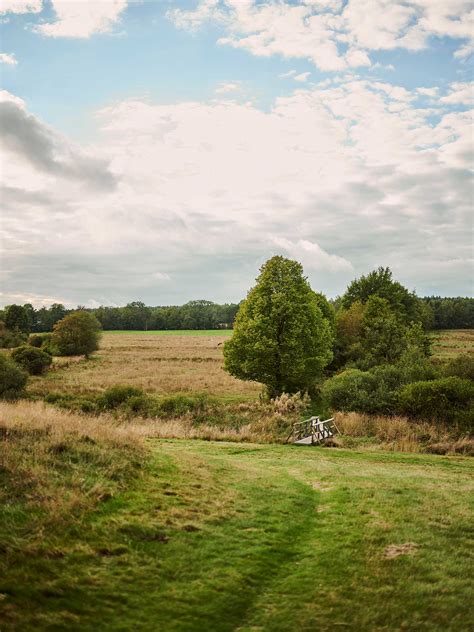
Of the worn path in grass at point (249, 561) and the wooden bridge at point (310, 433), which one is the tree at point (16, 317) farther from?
the worn path in grass at point (249, 561)

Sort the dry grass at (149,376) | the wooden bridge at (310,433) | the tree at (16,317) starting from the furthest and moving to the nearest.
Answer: the tree at (16,317), the dry grass at (149,376), the wooden bridge at (310,433)

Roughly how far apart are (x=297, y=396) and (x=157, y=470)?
20.7 m

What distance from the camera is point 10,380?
3934 cm

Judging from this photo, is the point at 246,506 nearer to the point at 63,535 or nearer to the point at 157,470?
the point at 157,470

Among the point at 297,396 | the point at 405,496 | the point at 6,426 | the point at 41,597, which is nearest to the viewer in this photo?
the point at 41,597

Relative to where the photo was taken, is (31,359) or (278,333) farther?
(31,359)

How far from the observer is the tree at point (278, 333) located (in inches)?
1390

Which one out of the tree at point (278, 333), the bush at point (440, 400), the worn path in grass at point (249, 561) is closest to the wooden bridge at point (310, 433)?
the bush at point (440, 400)

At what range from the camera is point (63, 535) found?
859cm

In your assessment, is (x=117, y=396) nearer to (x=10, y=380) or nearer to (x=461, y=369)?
(x=10, y=380)

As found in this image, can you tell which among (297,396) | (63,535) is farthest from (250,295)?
(63,535)

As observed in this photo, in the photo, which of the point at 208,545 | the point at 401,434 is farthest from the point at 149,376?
the point at 208,545

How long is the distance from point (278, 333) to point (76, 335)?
48573mm

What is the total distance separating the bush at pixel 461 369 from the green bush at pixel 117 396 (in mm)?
21997
